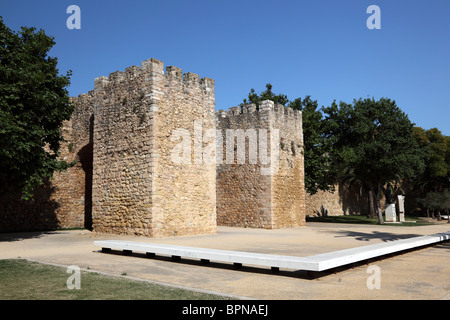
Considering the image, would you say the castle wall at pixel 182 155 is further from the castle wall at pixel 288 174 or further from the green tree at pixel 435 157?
the green tree at pixel 435 157

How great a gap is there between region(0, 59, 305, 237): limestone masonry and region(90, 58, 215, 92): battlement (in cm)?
4

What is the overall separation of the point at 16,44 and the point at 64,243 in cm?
659

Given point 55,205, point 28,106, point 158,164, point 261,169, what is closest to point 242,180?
point 261,169

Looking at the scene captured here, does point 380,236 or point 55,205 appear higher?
point 55,205

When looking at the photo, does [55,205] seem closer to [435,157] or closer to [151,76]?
[151,76]

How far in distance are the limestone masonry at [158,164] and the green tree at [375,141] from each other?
18.5 feet

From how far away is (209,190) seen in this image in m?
16.2

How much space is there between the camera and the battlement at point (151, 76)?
14.4 metres

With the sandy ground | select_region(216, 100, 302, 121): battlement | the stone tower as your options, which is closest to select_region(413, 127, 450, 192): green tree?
select_region(216, 100, 302, 121): battlement

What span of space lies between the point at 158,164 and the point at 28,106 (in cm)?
468

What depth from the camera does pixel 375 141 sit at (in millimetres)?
23391

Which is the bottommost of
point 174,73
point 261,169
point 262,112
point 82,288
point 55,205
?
point 82,288

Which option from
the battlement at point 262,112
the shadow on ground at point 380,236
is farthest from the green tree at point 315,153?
the shadow on ground at point 380,236
